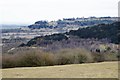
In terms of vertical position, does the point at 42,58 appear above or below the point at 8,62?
above

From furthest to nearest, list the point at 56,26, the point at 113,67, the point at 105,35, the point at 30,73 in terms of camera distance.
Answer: the point at 56,26 < the point at 105,35 < the point at 113,67 < the point at 30,73

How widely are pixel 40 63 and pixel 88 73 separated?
3.43 m

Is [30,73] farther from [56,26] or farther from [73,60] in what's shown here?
[56,26]

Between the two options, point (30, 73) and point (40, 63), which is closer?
point (30, 73)

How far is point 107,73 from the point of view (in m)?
9.08

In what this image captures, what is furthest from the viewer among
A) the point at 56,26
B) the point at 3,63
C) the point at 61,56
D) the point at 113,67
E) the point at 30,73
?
the point at 56,26

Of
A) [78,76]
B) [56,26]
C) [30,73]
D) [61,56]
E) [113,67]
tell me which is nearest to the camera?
[78,76]

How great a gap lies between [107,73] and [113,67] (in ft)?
3.93

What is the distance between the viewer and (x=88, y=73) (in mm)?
9172

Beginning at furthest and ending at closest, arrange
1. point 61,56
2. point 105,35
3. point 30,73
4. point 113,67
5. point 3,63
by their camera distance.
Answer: point 105,35
point 61,56
point 3,63
point 113,67
point 30,73

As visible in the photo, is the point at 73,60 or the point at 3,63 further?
the point at 73,60

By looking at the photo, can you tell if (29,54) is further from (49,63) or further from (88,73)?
(88,73)

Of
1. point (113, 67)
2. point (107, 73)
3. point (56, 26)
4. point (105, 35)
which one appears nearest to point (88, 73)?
point (107, 73)

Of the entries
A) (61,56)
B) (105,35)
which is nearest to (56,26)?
(105,35)
